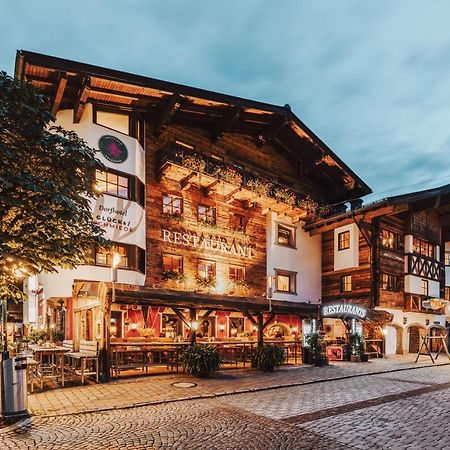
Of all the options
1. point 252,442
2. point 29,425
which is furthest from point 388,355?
point 29,425

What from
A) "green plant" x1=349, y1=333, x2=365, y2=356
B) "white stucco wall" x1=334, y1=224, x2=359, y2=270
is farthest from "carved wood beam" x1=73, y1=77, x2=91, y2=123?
"white stucco wall" x1=334, y1=224, x2=359, y2=270

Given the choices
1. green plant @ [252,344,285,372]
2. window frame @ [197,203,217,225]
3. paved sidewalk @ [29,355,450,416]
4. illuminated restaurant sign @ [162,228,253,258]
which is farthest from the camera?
window frame @ [197,203,217,225]

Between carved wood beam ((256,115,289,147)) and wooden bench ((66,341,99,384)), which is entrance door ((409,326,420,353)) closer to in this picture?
carved wood beam ((256,115,289,147))

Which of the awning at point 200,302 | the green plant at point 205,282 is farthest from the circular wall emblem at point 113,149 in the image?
the green plant at point 205,282

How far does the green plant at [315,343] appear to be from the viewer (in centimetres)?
1868

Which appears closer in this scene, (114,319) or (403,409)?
(403,409)

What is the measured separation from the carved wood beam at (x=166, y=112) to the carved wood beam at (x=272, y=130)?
21.3 feet

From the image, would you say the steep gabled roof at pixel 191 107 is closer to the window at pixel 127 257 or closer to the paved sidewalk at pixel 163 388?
the window at pixel 127 257

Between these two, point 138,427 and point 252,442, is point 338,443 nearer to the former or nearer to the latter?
point 252,442

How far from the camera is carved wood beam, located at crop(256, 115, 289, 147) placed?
2351 cm

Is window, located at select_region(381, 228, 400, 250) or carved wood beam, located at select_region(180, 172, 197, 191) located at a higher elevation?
carved wood beam, located at select_region(180, 172, 197, 191)

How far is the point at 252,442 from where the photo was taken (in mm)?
7410

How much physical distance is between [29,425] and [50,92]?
1311 centimetres

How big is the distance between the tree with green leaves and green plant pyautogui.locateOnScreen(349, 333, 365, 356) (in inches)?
651
